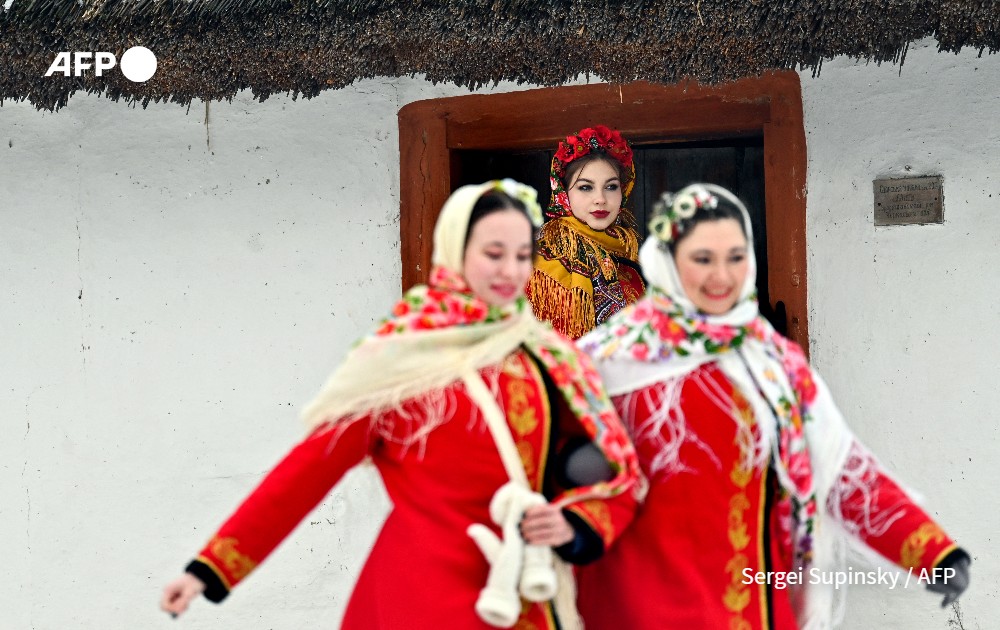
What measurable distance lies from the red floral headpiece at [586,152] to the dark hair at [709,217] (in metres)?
1.48

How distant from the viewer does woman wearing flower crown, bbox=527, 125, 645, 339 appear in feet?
12.0

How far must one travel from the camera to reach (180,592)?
2.09 m

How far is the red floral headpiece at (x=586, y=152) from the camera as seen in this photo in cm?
370

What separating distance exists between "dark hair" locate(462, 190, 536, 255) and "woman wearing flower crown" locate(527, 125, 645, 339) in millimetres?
1447

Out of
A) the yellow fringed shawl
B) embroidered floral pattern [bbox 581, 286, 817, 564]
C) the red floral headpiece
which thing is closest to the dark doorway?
the red floral headpiece

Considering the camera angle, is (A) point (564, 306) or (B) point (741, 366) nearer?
(B) point (741, 366)

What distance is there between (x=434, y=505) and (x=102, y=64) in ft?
7.81

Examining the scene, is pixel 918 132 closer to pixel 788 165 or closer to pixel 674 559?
pixel 788 165

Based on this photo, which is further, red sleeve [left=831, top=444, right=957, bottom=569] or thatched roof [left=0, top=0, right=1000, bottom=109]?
thatched roof [left=0, top=0, right=1000, bottom=109]

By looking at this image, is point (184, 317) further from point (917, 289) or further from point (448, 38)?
point (917, 289)

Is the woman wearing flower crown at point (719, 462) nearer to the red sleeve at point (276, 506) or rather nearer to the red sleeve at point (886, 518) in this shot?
the red sleeve at point (886, 518)

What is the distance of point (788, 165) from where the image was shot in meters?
3.62

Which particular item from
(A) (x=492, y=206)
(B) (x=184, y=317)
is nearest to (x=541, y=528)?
(A) (x=492, y=206)

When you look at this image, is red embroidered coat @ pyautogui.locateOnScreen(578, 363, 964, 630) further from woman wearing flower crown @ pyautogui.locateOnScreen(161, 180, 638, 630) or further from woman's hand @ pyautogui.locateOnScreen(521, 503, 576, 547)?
woman's hand @ pyautogui.locateOnScreen(521, 503, 576, 547)
